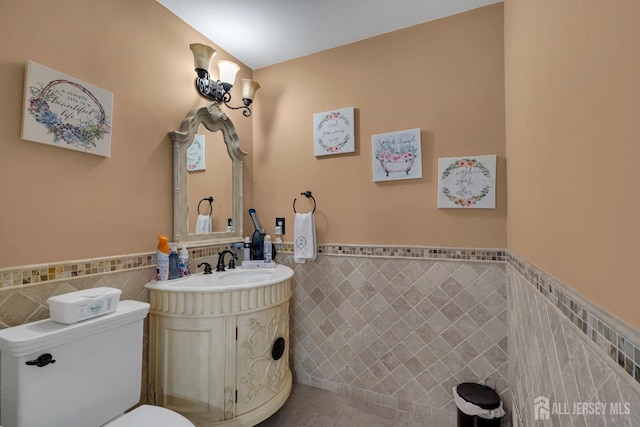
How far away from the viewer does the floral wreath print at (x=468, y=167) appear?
1.71 metres

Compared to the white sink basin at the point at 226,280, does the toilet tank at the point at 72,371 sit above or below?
below

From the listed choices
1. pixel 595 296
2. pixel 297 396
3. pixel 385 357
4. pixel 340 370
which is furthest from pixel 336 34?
pixel 297 396

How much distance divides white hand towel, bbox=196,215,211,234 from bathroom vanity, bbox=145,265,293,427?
0.45 metres

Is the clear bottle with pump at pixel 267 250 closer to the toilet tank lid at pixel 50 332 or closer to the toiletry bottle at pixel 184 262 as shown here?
the toiletry bottle at pixel 184 262

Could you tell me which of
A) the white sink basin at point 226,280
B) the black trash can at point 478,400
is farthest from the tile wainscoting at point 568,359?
the white sink basin at point 226,280

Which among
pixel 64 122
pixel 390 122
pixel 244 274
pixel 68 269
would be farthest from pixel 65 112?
pixel 390 122

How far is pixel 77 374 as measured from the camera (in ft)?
3.44

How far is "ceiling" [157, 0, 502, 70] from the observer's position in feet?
5.67

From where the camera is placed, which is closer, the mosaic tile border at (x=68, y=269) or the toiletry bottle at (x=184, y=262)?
the mosaic tile border at (x=68, y=269)

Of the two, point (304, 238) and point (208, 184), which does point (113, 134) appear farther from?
point (304, 238)

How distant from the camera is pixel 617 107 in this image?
1.75 ft

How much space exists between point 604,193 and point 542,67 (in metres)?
0.65

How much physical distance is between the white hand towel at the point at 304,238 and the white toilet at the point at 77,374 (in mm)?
1071

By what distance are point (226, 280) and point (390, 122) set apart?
5.12 ft
